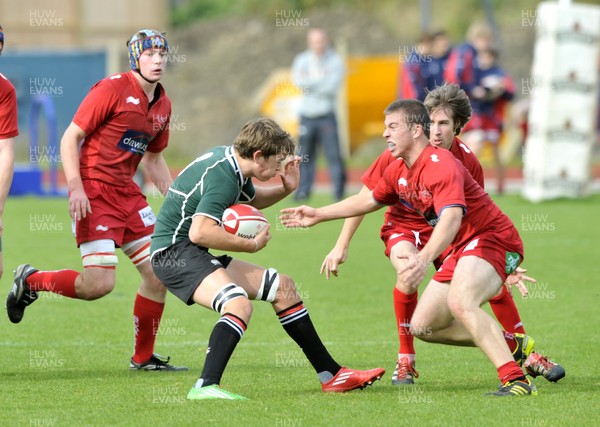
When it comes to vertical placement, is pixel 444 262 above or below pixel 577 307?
above

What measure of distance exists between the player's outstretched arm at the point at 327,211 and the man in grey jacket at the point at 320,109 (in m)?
10.8

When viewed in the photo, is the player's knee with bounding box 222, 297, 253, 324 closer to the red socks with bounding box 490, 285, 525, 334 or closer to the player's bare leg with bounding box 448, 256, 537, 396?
the player's bare leg with bounding box 448, 256, 537, 396

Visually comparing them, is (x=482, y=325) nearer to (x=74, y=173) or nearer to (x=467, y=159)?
(x=467, y=159)

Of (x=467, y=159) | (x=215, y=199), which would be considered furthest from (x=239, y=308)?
(x=467, y=159)

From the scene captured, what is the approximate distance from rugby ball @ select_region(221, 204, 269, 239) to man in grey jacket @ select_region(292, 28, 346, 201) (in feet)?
36.6

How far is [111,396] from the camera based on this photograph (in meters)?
6.35

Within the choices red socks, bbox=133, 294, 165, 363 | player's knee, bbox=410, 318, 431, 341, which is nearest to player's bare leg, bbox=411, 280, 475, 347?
player's knee, bbox=410, 318, 431, 341

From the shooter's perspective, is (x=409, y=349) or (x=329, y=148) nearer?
(x=409, y=349)

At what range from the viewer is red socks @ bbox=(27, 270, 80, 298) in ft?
24.1

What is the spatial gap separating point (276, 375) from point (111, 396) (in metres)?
1.15

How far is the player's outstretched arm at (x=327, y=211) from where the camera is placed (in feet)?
21.0

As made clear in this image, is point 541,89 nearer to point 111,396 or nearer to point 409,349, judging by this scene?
point 409,349

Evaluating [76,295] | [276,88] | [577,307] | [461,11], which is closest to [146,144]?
[76,295]

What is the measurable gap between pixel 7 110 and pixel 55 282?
45.8 inches
